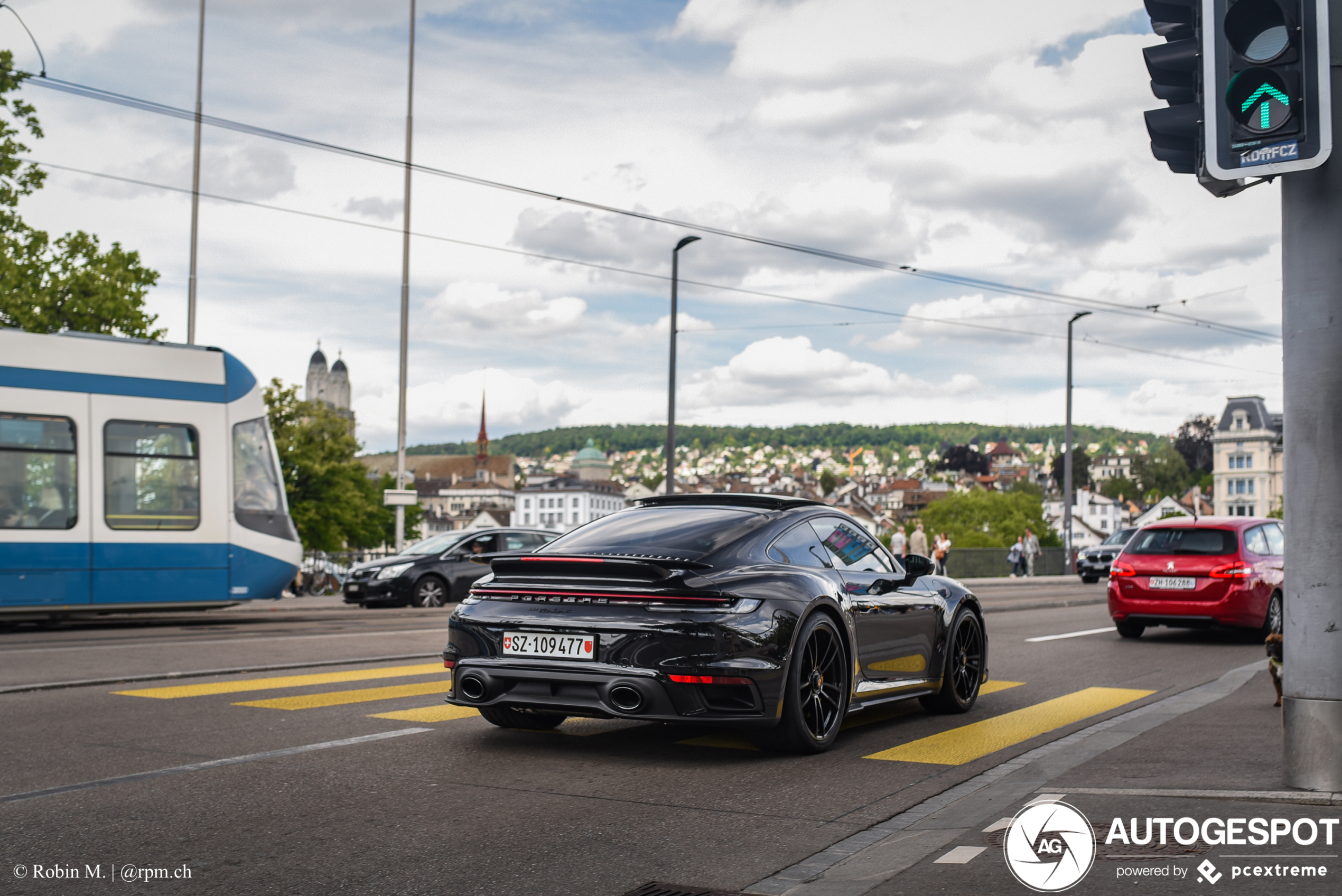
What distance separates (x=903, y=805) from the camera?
225 inches

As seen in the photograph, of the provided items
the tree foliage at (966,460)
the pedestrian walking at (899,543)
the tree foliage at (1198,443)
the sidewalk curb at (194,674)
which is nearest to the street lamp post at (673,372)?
the pedestrian walking at (899,543)

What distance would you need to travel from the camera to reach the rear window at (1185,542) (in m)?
15.1

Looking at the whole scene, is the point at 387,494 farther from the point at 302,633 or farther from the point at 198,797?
the point at 198,797

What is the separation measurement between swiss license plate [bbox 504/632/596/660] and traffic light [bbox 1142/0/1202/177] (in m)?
3.43

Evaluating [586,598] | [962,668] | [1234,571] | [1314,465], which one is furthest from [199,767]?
[1234,571]

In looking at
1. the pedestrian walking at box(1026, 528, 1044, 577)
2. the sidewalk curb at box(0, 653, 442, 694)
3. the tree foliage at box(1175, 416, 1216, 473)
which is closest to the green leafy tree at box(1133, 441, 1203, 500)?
the tree foliage at box(1175, 416, 1216, 473)

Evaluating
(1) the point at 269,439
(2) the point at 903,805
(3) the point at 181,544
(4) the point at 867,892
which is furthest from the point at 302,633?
(4) the point at 867,892

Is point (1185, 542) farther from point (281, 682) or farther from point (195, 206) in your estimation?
point (195, 206)

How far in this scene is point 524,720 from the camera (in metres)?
7.57

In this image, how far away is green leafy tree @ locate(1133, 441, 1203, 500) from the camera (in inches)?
5925

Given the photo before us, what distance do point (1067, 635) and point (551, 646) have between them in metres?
11.4

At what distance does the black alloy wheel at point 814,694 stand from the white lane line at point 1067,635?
8.70 metres

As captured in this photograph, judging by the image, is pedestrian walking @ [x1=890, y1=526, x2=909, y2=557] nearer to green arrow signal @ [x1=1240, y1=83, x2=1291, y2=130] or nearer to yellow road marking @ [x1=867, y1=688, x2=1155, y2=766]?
yellow road marking @ [x1=867, y1=688, x2=1155, y2=766]

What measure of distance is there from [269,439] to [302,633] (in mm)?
3862
